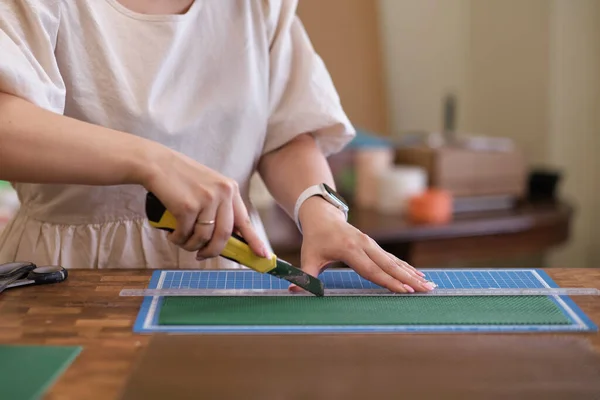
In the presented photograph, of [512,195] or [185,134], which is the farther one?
[512,195]

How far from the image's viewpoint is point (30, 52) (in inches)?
28.9

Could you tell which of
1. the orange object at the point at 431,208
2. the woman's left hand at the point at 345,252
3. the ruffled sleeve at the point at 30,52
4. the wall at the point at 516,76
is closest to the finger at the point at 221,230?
the woman's left hand at the point at 345,252

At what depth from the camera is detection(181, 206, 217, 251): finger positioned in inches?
26.2

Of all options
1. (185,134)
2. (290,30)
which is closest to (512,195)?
(290,30)

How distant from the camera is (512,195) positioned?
2.16m

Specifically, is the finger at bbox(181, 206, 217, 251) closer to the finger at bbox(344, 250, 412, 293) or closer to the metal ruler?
the metal ruler

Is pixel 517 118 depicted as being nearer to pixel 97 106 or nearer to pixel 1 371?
pixel 97 106

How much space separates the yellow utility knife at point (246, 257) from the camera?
682 mm

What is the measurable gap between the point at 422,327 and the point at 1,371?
1.18ft

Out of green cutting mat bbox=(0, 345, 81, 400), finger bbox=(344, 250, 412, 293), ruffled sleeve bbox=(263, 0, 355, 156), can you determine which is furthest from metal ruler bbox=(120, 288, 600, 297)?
ruffled sleeve bbox=(263, 0, 355, 156)

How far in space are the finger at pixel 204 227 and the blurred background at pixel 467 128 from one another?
1120mm

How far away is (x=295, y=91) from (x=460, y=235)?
1.06 m

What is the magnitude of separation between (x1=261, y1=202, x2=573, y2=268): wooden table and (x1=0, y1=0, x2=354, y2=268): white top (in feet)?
2.61

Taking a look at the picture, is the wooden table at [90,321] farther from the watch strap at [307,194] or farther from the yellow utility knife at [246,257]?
the watch strap at [307,194]
